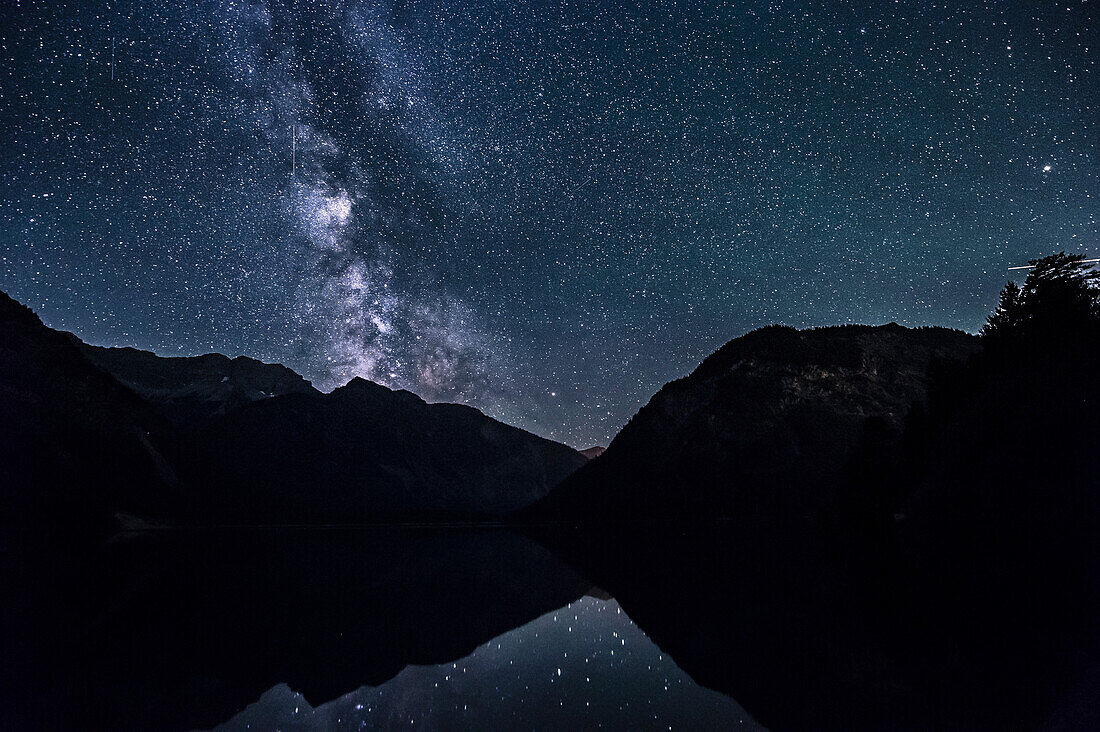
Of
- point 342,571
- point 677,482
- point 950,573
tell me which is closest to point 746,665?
point 950,573

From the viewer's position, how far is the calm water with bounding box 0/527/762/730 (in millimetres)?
9781

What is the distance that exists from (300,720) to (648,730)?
6.33 metres

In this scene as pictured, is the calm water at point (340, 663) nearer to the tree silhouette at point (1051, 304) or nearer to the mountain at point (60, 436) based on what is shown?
the tree silhouette at point (1051, 304)

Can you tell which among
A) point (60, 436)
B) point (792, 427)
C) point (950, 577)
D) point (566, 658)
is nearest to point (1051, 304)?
point (950, 577)

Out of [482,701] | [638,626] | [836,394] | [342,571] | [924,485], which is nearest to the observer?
[482,701]

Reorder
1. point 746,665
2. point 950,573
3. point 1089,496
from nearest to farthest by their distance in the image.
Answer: point 746,665, point 950,573, point 1089,496

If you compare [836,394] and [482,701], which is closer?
[482,701]

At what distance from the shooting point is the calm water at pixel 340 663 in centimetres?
978

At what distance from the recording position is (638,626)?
55.5 feet

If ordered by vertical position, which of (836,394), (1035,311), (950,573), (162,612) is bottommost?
(950,573)

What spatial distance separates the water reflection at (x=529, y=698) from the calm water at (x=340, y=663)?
0.04 meters

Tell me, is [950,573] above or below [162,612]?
below

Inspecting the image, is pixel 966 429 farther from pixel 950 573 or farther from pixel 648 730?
pixel 648 730

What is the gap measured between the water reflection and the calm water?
4cm
